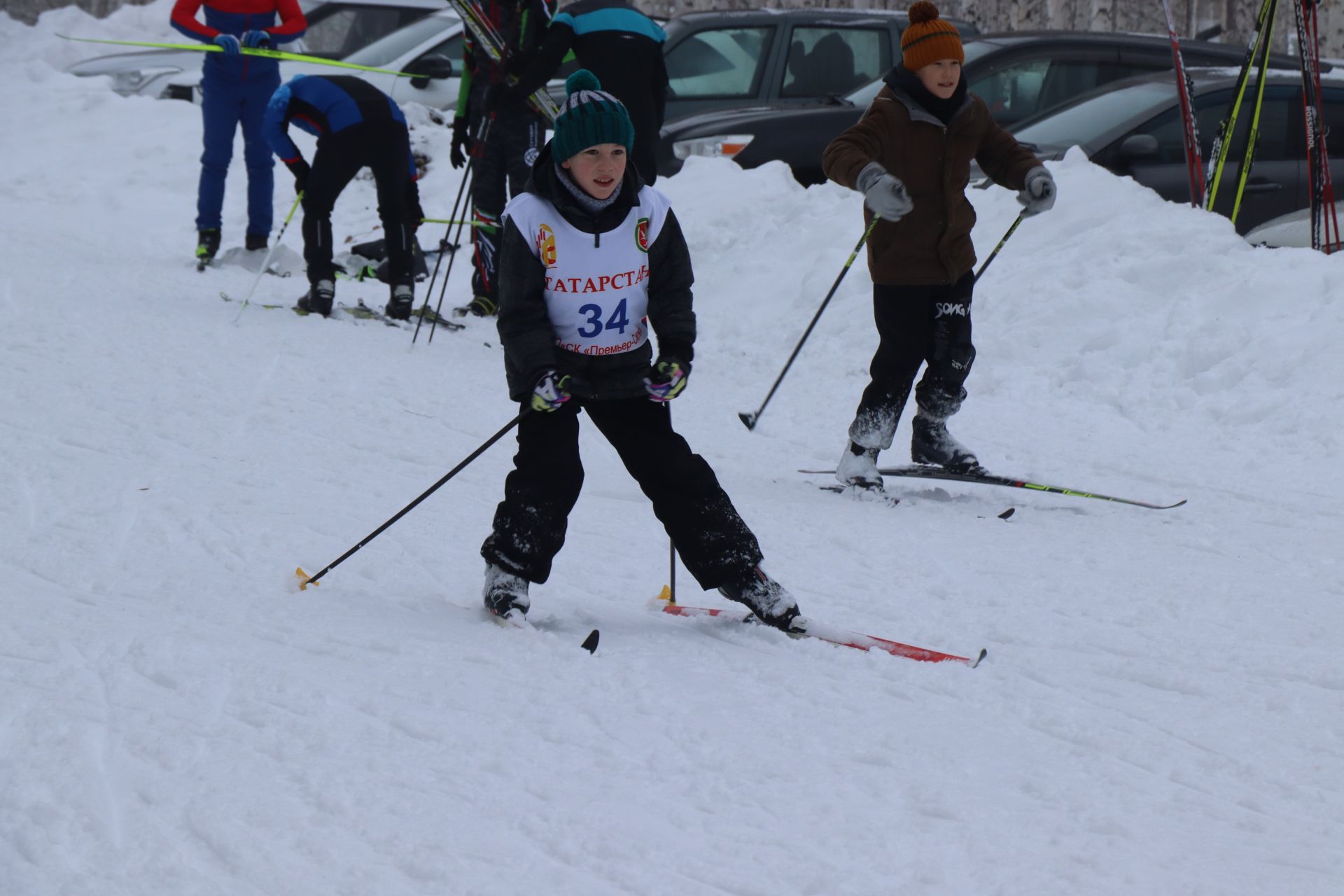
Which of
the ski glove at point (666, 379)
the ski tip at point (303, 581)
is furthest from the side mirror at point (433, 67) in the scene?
the ski glove at point (666, 379)

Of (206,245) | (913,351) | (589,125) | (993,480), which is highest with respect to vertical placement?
(589,125)

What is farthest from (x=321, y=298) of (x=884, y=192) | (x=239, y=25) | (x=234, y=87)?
(x=884, y=192)

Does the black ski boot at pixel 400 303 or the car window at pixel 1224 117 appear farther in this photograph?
the car window at pixel 1224 117

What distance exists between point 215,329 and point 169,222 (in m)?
3.95

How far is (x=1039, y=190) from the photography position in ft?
15.6

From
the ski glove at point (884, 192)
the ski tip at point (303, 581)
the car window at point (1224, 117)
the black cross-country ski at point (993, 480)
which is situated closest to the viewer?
the ski tip at point (303, 581)

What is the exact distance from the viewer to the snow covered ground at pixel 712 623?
7.70 feet

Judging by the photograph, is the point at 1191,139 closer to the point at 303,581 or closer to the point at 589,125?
the point at 589,125

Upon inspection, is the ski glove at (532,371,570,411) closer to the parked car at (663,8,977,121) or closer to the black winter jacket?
the black winter jacket

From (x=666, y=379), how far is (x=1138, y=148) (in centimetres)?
535

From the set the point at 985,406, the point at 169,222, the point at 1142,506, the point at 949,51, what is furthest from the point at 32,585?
the point at 169,222

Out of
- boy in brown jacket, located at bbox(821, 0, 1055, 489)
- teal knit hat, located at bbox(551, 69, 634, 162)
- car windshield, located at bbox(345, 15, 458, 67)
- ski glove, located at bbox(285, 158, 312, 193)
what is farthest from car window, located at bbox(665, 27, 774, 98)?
teal knit hat, located at bbox(551, 69, 634, 162)

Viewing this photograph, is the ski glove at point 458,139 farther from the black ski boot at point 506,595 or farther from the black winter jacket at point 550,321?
the black ski boot at point 506,595

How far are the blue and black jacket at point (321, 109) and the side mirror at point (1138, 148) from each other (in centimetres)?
404
